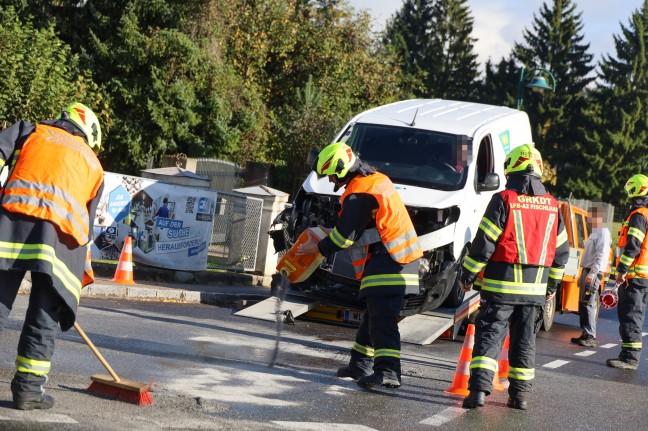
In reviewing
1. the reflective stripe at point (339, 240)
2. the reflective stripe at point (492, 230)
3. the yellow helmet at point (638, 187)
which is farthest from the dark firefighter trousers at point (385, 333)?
the yellow helmet at point (638, 187)

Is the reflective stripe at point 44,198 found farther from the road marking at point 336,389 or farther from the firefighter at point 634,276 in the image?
the firefighter at point 634,276

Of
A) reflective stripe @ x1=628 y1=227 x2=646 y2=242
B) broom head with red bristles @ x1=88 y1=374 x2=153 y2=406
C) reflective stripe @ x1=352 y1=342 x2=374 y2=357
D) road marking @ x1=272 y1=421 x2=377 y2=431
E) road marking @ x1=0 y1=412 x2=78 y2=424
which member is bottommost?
road marking @ x1=272 y1=421 x2=377 y2=431

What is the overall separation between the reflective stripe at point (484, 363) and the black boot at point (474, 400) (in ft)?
0.63

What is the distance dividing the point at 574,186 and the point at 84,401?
6118cm

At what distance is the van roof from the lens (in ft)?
41.9

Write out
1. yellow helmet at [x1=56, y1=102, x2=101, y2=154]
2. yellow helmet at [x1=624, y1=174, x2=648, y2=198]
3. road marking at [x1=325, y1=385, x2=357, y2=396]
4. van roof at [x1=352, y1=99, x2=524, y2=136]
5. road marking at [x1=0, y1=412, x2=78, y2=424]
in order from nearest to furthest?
road marking at [x1=0, y1=412, x2=78, y2=424] < yellow helmet at [x1=56, y1=102, x2=101, y2=154] < road marking at [x1=325, y1=385, x2=357, y2=396] < yellow helmet at [x1=624, y1=174, x2=648, y2=198] < van roof at [x1=352, y1=99, x2=524, y2=136]

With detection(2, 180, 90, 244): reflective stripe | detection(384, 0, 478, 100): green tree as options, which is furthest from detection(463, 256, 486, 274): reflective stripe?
detection(384, 0, 478, 100): green tree

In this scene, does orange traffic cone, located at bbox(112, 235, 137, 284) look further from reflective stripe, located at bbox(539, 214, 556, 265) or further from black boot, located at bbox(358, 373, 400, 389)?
reflective stripe, located at bbox(539, 214, 556, 265)

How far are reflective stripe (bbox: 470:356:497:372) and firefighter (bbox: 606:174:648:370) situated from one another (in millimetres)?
3863

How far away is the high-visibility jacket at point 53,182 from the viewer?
577cm

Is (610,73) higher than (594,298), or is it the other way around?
(610,73)

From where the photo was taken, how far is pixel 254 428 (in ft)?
19.5

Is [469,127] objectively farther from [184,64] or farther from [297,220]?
[184,64]

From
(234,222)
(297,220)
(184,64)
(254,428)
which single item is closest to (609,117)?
(184,64)
